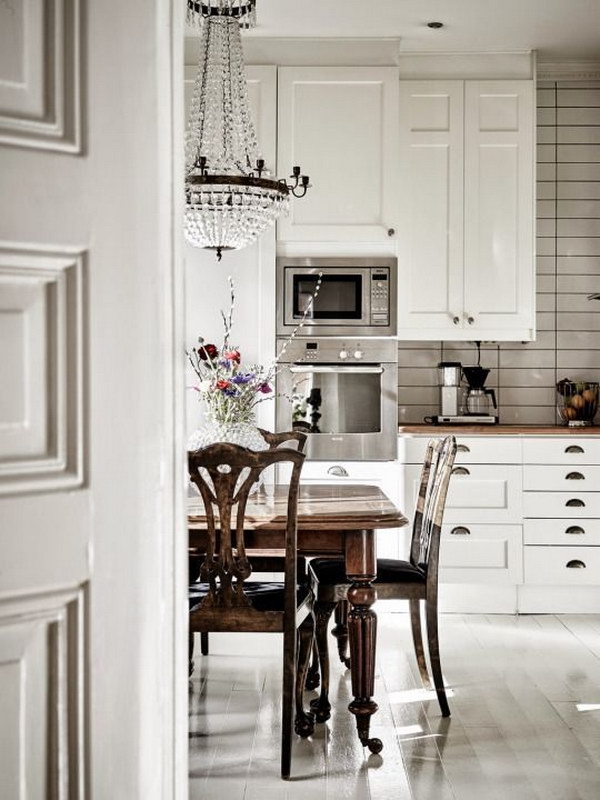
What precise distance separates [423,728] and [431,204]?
2.73 metres

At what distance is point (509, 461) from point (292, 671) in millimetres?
2272

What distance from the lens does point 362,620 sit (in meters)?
2.88

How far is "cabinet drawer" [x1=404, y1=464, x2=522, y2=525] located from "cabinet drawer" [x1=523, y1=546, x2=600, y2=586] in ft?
0.64

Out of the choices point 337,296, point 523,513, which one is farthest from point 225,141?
point 523,513

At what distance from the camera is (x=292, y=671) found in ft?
9.02

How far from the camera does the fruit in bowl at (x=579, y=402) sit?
16.6 ft

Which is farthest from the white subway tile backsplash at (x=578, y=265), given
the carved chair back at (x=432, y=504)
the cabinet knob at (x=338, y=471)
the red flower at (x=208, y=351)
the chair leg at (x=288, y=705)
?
the chair leg at (x=288, y=705)

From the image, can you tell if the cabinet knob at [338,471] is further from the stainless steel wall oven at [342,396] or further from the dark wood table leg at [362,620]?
the dark wood table leg at [362,620]

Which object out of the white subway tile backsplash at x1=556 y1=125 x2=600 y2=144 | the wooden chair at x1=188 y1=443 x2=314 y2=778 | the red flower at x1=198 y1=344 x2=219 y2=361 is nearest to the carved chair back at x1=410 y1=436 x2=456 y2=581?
the wooden chair at x1=188 y1=443 x2=314 y2=778

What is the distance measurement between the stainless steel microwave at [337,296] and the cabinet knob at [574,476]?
1.05m

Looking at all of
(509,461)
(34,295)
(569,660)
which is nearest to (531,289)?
(509,461)

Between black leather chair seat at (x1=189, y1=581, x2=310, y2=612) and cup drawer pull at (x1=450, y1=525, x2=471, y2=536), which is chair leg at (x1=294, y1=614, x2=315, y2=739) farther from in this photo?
cup drawer pull at (x1=450, y1=525, x2=471, y2=536)

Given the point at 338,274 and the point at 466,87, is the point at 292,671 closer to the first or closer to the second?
the point at 338,274

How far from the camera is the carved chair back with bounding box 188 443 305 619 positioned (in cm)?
262
